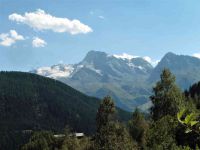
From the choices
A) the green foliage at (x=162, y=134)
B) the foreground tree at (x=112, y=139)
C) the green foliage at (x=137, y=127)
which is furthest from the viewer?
the green foliage at (x=137, y=127)

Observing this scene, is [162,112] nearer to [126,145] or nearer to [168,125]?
[168,125]

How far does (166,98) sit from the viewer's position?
89.9m

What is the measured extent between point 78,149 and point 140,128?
1815 cm

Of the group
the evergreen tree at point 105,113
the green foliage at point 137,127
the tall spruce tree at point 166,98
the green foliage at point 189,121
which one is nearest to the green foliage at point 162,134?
the evergreen tree at point 105,113

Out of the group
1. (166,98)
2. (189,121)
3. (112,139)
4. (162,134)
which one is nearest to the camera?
(189,121)

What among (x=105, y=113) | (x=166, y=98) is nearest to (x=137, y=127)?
(x=166, y=98)

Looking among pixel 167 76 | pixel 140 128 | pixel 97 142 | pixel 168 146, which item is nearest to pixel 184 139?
pixel 168 146

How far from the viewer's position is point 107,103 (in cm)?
8619

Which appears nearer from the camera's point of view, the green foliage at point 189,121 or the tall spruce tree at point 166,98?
the green foliage at point 189,121

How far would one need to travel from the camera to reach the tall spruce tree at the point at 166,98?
289 feet

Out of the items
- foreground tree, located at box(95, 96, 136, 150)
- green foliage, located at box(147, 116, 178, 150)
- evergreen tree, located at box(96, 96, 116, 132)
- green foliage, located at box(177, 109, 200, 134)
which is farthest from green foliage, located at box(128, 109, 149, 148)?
green foliage, located at box(177, 109, 200, 134)

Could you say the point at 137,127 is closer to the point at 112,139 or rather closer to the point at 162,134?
the point at 162,134

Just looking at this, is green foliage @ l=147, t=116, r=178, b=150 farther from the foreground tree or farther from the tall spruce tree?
the tall spruce tree

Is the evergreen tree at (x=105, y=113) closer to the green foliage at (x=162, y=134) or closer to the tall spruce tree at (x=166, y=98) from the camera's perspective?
the tall spruce tree at (x=166, y=98)
